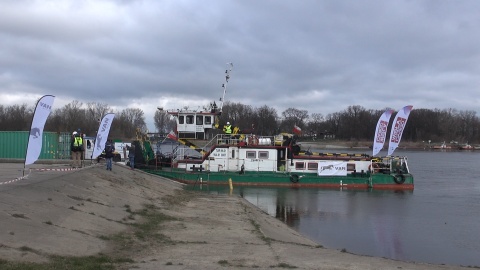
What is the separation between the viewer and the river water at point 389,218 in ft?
61.7

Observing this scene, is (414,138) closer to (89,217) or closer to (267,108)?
(267,108)

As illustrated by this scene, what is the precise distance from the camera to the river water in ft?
61.7

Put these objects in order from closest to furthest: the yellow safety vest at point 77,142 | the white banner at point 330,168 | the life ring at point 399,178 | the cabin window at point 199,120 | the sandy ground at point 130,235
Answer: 1. the sandy ground at point 130,235
2. the yellow safety vest at point 77,142
3. the life ring at point 399,178
4. the white banner at point 330,168
5. the cabin window at point 199,120

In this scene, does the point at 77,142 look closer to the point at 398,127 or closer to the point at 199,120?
the point at 199,120

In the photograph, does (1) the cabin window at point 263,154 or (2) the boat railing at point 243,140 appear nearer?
(1) the cabin window at point 263,154

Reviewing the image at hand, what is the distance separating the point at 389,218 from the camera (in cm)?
2653

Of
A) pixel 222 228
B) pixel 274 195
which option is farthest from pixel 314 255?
pixel 274 195

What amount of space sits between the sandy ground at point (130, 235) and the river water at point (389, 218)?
11.1 feet

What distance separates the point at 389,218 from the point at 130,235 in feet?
56.1

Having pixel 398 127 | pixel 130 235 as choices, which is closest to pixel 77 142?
pixel 130 235

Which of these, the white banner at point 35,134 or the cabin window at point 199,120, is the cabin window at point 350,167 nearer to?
the cabin window at point 199,120

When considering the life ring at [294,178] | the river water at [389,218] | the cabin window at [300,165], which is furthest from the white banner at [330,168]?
the life ring at [294,178]

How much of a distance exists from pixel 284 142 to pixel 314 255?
1056 inches

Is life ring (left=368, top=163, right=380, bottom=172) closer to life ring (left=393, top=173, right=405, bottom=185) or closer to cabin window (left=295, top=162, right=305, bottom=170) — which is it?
life ring (left=393, top=173, right=405, bottom=185)
